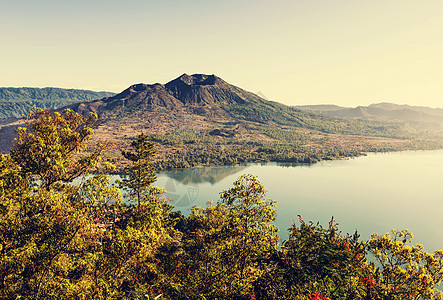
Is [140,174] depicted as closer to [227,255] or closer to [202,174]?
[227,255]

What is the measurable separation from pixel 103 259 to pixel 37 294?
10.9 feet

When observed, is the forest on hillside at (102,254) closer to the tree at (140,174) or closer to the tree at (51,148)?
the tree at (51,148)

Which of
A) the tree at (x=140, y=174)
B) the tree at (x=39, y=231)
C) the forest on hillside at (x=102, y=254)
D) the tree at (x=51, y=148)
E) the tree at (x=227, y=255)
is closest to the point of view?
the tree at (x=39, y=231)

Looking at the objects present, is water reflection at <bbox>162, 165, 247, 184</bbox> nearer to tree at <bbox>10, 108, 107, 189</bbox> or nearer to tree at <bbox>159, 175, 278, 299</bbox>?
tree at <bbox>159, 175, 278, 299</bbox>

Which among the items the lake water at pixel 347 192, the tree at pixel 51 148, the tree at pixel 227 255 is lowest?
the lake water at pixel 347 192

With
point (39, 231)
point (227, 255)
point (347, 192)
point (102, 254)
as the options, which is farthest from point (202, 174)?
point (39, 231)

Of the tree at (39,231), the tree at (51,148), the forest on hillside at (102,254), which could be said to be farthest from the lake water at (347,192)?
the tree at (39,231)

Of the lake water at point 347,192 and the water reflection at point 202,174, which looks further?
the water reflection at point 202,174

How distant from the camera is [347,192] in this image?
403ft

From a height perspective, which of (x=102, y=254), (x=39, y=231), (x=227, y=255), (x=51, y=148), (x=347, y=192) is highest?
(x=51, y=148)

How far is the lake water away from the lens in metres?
87.4

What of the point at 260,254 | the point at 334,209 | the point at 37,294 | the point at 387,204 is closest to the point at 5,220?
the point at 37,294

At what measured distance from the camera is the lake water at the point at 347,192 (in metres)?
87.4

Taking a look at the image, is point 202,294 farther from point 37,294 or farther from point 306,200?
point 306,200
